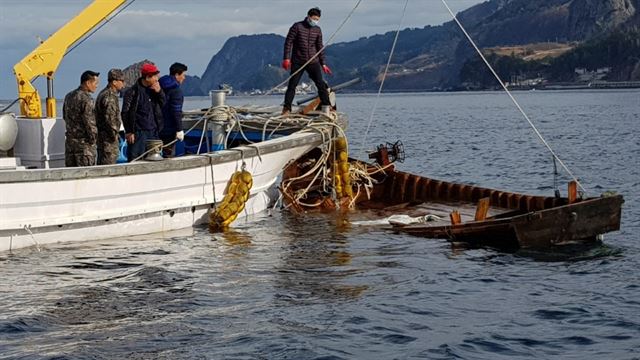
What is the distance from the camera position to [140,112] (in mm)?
14359

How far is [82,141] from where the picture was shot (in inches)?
530

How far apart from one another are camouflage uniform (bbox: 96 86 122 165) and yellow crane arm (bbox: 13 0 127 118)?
1052 millimetres

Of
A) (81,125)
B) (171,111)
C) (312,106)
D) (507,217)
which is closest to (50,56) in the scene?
(81,125)

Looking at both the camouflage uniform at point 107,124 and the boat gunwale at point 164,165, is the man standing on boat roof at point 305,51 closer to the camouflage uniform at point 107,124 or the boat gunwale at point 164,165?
the boat gunwale at point 164,165

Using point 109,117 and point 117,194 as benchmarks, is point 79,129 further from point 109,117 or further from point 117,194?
point 117,194

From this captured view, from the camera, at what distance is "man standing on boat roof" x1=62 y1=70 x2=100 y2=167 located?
13.4 m

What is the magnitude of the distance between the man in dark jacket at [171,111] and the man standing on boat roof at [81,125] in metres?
1.76

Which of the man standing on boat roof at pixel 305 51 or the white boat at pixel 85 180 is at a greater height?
the man standing on boat roof at pixel 305 51

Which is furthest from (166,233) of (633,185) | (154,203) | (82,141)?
(633,185)

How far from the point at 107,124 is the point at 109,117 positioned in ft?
0.37

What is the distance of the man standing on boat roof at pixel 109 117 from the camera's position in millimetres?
13547

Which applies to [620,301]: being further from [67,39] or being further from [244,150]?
[67,39]

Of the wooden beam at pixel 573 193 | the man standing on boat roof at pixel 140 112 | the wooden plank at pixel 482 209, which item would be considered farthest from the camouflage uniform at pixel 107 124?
the wooden beam at pixel 573 193

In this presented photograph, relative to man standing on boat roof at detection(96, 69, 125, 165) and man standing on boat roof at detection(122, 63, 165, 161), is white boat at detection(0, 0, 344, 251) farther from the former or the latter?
man standing on boat roof at detection(122, 63, 165, 161)
